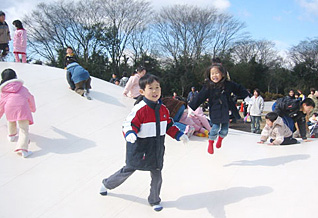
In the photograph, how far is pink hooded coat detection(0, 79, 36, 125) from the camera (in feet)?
12.6

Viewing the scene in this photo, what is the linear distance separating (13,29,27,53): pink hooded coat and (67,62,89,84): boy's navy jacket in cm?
237

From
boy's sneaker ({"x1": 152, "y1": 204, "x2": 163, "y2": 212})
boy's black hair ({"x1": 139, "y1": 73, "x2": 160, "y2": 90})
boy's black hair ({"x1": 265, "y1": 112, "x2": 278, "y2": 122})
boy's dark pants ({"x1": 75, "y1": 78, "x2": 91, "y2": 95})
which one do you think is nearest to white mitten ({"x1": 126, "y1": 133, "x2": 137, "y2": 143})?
boy's black hair ({"x1": 139, "y1": 73, "x2": 160, "y2": 90})

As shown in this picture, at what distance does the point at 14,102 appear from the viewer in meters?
3.87

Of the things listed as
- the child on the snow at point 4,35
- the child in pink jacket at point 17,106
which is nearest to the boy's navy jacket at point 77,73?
the child in pink jacket at point 17,106

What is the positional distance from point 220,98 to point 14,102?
3.03m

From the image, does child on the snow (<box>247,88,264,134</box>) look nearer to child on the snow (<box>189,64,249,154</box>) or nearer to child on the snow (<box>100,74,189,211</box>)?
child on the snow (<box>189,64,249,154</box>)

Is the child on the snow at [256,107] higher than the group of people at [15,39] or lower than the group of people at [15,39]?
lower

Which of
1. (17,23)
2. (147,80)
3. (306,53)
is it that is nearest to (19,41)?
(17,23)

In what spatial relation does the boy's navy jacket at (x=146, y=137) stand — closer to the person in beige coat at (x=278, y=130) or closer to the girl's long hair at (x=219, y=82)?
the girl's long hair at (x=219, y=82)

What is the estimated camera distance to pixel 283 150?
14.1 ft

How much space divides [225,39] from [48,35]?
726 inches

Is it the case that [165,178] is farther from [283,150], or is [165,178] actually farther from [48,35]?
[48,35]

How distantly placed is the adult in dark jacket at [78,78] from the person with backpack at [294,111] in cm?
439

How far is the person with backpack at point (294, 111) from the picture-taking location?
4.87 meters
